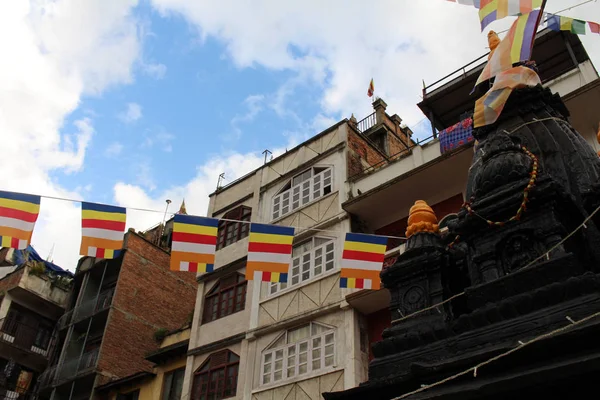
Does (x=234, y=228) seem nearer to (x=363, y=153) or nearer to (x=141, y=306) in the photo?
(x=363, y=153)

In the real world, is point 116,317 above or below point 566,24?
above

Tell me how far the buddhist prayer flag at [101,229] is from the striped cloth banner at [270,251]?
2.70 metres

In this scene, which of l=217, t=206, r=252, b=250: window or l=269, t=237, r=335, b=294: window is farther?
l=217, t=206, r=252, b=250: window

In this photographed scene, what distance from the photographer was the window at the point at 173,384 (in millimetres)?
22109

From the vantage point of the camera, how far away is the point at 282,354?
60.0ft

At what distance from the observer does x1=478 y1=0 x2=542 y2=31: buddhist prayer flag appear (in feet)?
27.5

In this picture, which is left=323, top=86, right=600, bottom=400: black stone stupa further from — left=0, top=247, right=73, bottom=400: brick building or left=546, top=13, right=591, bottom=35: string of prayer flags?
left=0, top=247, right=73, bottom=400: brick building

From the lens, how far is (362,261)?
12.6m

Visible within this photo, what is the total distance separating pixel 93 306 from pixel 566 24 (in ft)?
79.3

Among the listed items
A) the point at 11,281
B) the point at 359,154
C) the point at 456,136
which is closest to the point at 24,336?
the point at 11,281

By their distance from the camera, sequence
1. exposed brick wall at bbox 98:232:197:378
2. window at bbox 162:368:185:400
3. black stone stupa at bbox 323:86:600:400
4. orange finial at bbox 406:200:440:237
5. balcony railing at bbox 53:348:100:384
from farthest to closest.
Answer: exposed brick wall at bbox 98:232:197:378
balcony railing at bbox 53:348:100:384
window at bbox 162:368:185:400
orange finial at bbox 406:200:440:237
black stone stupa at bbox 323:86:600:400

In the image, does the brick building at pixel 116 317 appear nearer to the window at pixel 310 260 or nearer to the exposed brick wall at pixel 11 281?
the exposed brick wall at pixel 11 281

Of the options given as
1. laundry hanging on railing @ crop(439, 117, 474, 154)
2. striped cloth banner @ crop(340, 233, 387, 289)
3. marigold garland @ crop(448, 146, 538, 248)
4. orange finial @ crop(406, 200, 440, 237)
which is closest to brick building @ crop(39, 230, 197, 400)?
laundry hanging on railing @ crop(439, 117, 474, 154)

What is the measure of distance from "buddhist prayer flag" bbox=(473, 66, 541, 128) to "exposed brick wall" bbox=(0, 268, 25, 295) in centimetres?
2669
